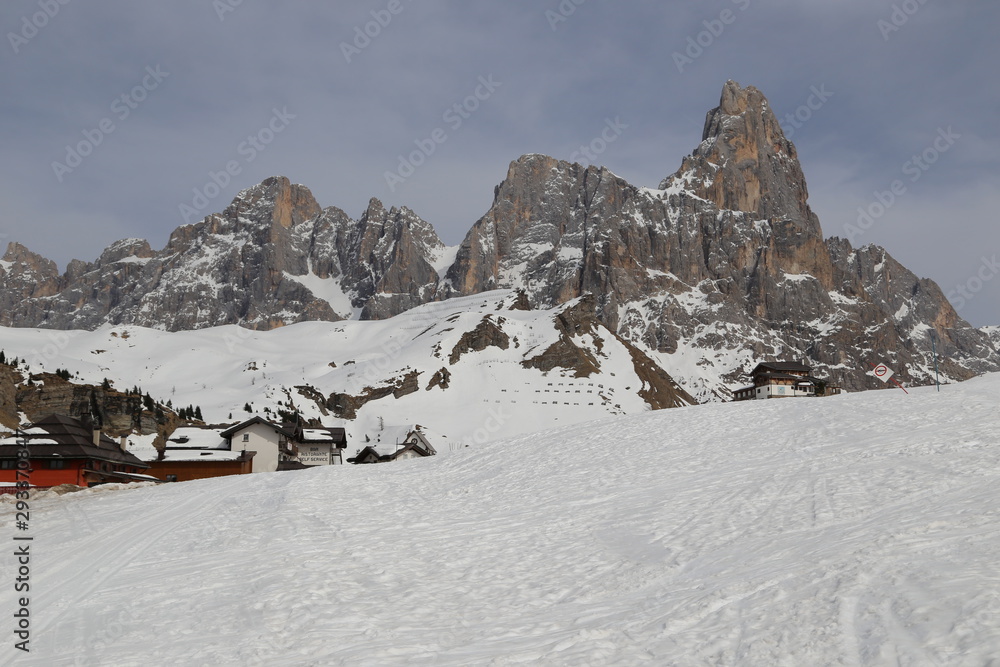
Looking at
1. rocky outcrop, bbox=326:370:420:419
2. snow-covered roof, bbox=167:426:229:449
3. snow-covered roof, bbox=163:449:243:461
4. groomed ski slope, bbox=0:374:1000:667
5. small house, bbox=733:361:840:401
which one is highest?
rocky outcrop, bbox=326:370:420:419

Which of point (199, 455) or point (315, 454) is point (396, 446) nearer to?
point (315, 454)

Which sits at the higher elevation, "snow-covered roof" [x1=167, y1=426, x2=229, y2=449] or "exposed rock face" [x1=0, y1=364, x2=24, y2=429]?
"exposed rock face" [x1=0, y1=364, x2=24, y2=429]

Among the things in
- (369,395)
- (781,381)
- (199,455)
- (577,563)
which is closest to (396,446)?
(369,395)

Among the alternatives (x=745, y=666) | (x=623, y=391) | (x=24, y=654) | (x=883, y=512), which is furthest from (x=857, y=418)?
(x=623, y=391)

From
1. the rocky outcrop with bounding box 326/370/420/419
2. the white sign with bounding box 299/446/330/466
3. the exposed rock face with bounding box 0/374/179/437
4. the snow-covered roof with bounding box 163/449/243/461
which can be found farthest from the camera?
the rocky outcrop with bounding box 326/370/420/419

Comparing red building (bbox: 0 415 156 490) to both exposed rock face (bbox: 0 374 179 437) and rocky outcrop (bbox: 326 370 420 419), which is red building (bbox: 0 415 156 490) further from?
rocky outcrop (bbox: 326 370 420 419)

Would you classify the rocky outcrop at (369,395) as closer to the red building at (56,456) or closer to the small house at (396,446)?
the small house at (396,446)

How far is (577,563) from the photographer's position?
54.1 ft

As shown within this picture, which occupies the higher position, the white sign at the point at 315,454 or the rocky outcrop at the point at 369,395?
the rocky outcrop at the point at 369,395

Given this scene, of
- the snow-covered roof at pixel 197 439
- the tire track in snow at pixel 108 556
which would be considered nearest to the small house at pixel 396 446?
the snow-covered roof at pixel 197 439

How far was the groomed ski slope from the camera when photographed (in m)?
10.8

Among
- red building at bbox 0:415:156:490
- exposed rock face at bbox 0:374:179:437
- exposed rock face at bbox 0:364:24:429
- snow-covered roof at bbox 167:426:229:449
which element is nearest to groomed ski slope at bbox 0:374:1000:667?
red building at bbox 0:415:156:490

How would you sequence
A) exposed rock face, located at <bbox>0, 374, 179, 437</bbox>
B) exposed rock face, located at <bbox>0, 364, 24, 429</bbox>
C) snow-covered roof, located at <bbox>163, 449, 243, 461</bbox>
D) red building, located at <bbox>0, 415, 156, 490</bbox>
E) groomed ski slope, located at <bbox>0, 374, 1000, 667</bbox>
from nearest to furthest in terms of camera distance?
groomed ski slope, located at <bbox>0, 374, 1000, 667</bbox> < red building, located at <bbox>0, 415, 156, 490</bbox> < snow-covered roof, located at <bbox>163, 449, 243, 461</bbox> < exposed rock face, located at <bbox>0, 364, 24, 429</bbox> < exposed rock face, located at <bbox>0, 374, 179, 437</bbox>

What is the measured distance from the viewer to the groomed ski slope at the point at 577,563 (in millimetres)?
10789
